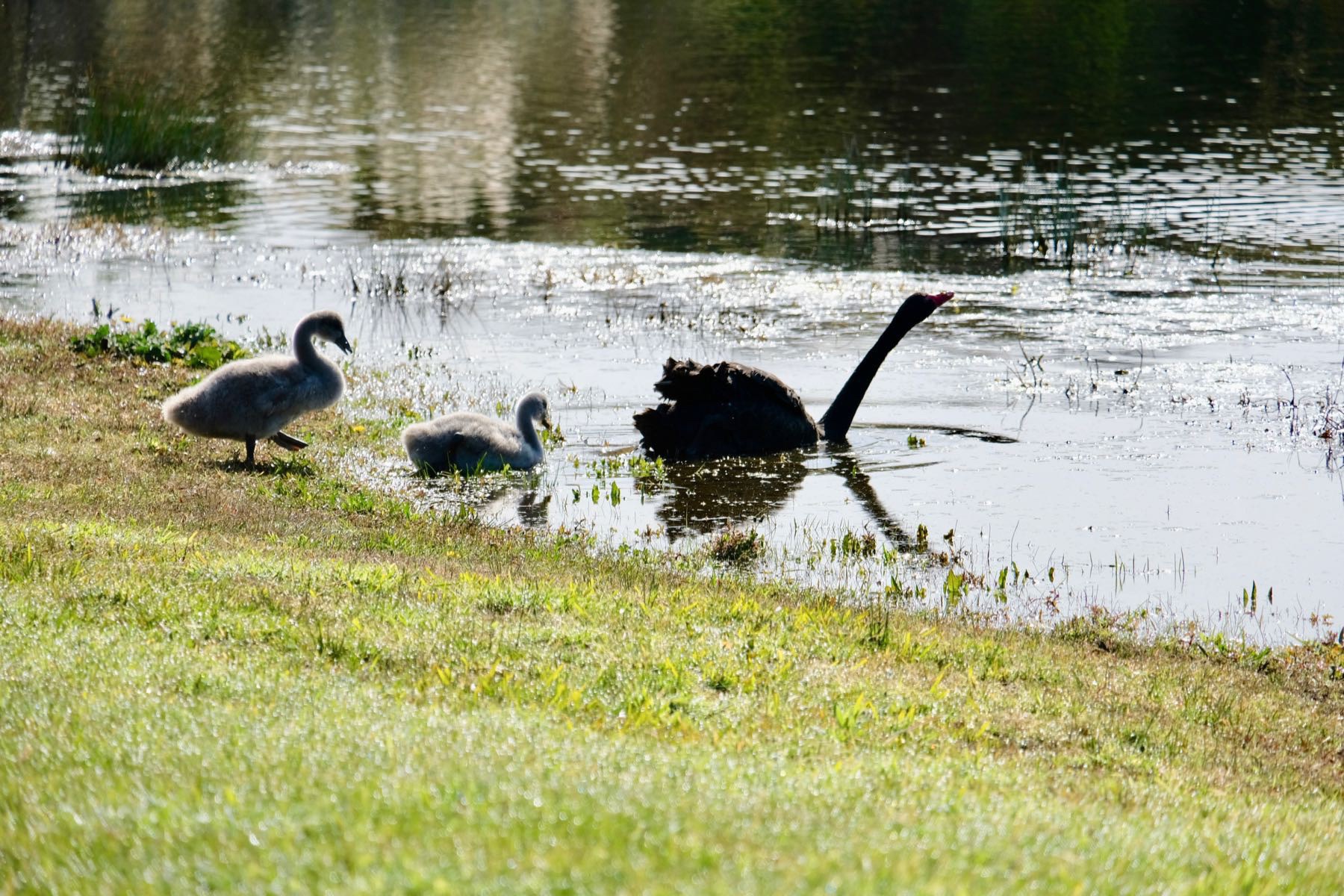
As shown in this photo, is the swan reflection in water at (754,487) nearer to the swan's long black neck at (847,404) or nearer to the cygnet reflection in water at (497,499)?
the swan's long black neck at (847,404)

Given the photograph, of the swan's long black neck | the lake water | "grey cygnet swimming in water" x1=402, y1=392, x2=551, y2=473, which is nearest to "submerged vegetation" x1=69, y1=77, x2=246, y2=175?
the lake water

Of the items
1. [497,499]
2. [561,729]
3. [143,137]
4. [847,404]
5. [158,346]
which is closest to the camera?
[561,729]

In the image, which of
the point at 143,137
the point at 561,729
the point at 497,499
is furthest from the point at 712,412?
the point at 143,137

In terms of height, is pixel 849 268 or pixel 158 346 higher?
pixel 849 268

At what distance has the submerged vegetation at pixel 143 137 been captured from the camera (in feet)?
125

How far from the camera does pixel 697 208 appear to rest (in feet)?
111

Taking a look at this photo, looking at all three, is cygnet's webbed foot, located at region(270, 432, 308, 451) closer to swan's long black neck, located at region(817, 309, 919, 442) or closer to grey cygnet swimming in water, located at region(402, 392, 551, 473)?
grey cygnet swimming in water, located at region(402, 392, 551, 473)

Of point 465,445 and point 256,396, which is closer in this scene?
point 256,396

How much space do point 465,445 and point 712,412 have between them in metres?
2.95

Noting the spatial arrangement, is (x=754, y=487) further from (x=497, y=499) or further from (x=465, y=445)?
(x=465, y=445)

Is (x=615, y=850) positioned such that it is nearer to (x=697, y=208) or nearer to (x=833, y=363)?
(x=833, y=363)

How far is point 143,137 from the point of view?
38.3 metres

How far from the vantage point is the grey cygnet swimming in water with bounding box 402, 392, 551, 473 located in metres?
15.5

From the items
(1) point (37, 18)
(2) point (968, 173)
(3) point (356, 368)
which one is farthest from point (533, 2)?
(3) point (356, 368)
